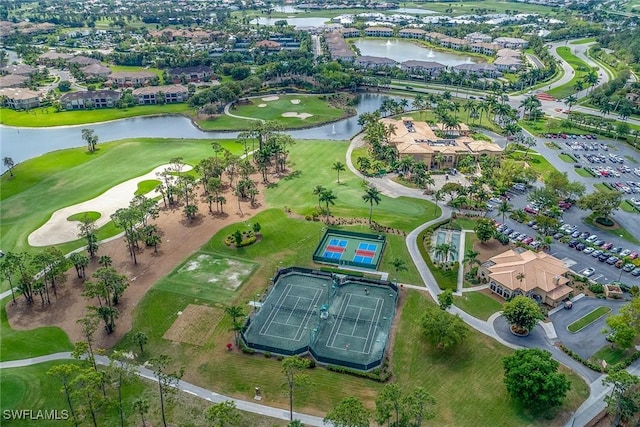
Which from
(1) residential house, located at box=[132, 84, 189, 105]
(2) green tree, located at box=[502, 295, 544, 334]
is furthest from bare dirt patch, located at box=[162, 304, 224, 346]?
(1) residential house, located at box=[132, 84, 189, 105]

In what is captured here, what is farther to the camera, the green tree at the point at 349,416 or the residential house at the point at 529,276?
the residential house at the point at 529,276

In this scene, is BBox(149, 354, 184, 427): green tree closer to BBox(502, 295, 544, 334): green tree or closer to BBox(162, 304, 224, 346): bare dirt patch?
Result: BBox(162, 304, 224, 346): bare dirt patch

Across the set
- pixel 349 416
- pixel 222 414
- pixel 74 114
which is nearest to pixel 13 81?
pixel 74 114

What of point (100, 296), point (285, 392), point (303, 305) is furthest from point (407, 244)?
point (100, 296)

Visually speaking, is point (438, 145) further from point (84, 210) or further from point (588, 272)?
point (84, 210)

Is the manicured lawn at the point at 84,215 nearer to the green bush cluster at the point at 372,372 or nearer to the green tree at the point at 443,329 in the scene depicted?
the green bush cluster at the point at 372,372

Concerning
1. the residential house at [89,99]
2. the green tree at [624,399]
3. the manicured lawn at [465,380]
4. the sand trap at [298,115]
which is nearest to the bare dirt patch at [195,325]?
the manicured lawn at [465,380]
